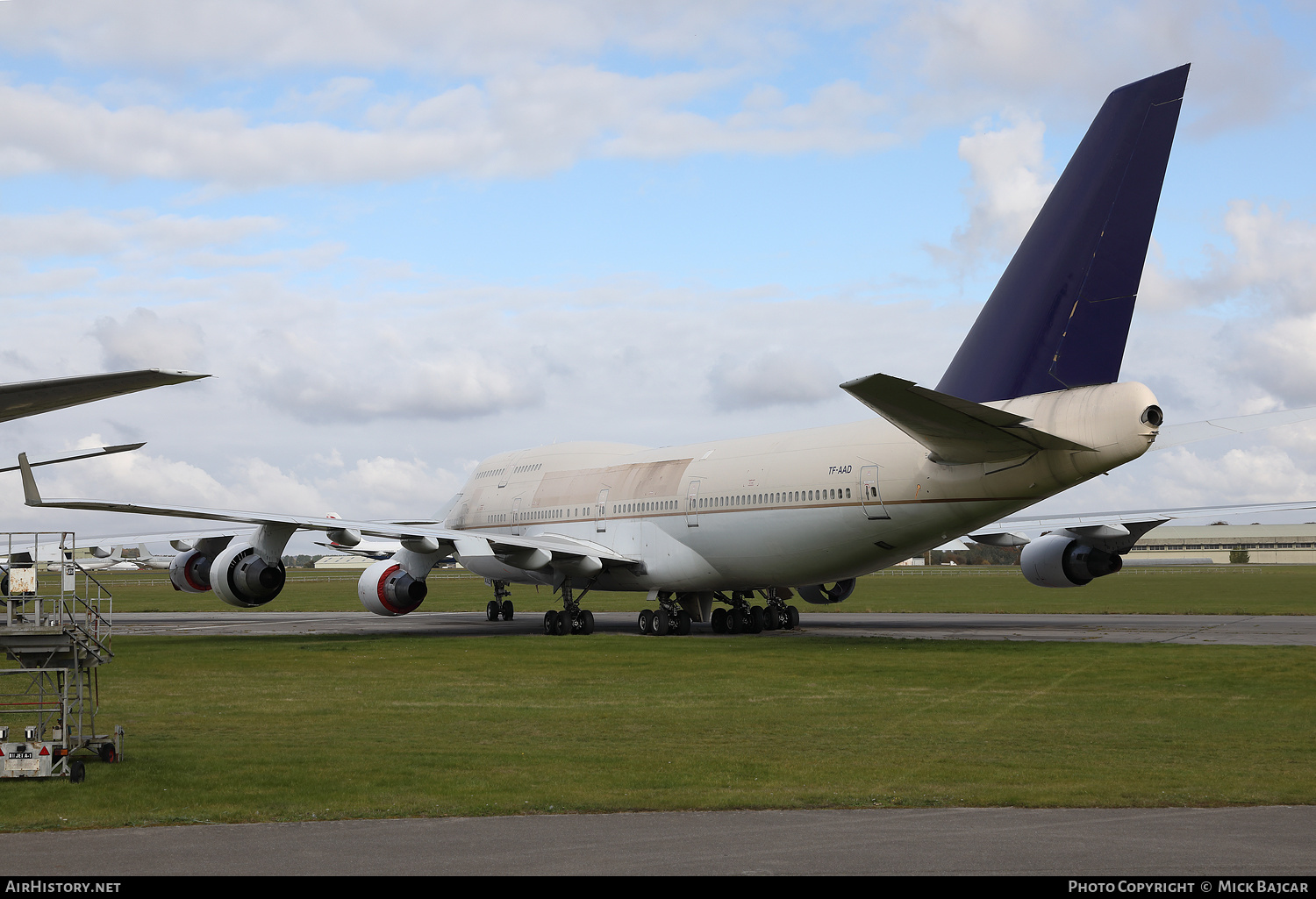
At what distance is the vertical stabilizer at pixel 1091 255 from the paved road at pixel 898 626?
7.78 meters

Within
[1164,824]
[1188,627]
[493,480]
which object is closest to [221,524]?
[493,480]

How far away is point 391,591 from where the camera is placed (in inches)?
1228

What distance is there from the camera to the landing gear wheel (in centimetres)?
3105

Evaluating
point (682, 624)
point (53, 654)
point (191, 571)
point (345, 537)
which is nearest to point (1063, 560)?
point (682, 624)

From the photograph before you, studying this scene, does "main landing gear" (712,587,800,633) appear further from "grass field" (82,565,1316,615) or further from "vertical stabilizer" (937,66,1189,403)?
"grass field" (82,565,1316,615)

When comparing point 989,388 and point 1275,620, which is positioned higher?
point 989,388

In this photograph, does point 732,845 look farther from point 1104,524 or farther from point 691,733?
point 1104,524

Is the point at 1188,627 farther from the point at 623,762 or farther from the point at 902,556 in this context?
the point at 623,762

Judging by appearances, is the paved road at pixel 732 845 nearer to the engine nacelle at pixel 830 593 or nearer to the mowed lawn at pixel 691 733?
the mowed lawn at pixel 691 733

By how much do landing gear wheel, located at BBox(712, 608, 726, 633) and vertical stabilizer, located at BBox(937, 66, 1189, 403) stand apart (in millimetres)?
11680

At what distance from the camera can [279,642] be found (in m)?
27.6

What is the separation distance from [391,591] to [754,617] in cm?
946

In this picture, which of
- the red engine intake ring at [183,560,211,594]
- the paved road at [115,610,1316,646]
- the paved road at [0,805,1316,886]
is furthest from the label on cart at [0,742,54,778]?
the red engine intake ring at [183,560,211,594]

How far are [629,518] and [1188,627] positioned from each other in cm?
1435
